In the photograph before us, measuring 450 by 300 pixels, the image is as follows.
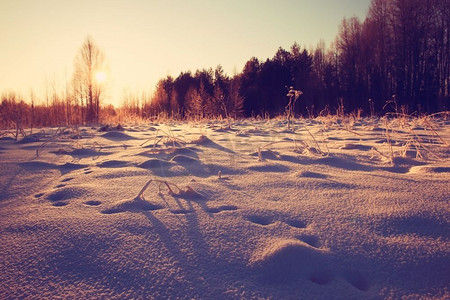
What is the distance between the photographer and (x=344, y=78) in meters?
22.2

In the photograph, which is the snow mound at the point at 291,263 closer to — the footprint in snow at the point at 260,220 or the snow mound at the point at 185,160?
the footprint in snow at the point at 260,220

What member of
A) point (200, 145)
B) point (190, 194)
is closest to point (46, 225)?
point (190, 194)

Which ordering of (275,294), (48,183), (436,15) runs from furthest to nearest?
(436,15)
(48,183)
(275,294)

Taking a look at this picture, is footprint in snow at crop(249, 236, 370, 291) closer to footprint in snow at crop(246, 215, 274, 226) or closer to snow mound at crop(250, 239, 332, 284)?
snow mound at crop(250, 239, 332, 284)

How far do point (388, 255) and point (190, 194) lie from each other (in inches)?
31.6

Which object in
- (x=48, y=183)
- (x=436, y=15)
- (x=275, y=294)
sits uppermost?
(x=436, y=15)

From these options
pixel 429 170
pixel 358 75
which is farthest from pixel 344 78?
pixel 429 170

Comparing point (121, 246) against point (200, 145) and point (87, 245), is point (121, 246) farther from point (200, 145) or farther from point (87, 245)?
point (200, 145)

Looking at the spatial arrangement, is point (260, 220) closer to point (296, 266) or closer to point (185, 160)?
point (296, 266)

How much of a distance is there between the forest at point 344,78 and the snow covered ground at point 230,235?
11307 mm

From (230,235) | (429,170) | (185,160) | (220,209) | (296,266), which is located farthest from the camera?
(185,160)

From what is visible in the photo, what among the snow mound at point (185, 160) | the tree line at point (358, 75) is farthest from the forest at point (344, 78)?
the snow mound at point (185, 160)

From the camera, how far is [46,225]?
995mm

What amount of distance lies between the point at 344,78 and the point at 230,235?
24089 mm
